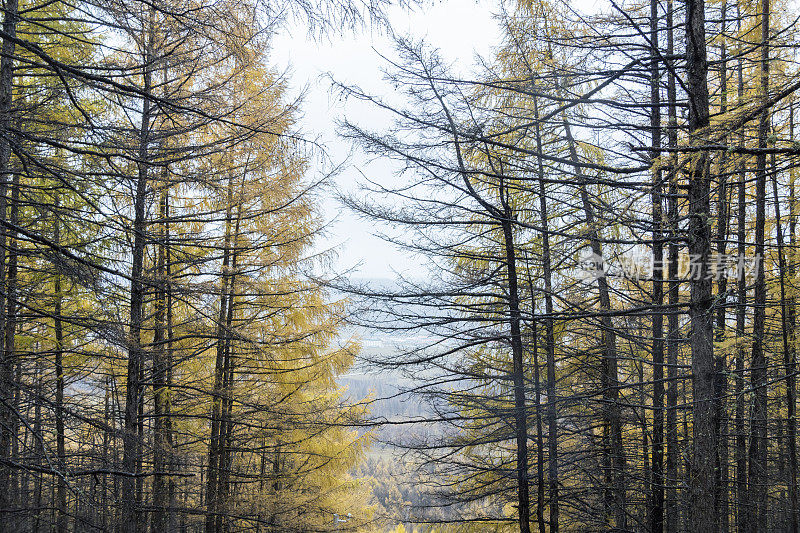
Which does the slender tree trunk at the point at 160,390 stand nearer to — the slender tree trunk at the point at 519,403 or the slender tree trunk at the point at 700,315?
the slender tree trunk at the point at 519,403

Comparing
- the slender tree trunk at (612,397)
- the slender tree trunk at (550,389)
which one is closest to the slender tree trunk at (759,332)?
→ the slender tree trunk at (612,397)

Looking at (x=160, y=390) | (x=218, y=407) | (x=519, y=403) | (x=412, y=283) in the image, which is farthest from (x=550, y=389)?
(x=160, y=390)

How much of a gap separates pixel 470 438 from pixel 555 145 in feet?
18.7

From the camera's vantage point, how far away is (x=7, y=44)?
20.8 feet

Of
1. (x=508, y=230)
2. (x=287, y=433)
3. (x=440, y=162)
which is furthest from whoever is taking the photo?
(x=287, y=433)

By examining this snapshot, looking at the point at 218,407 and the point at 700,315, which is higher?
the point at 700,315

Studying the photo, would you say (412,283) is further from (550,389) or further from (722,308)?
(722,308)

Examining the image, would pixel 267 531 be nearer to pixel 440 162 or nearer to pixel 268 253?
pixel 268 253

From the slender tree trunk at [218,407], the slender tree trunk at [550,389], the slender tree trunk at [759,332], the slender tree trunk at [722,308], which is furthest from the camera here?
the slender tree trunk at [218,407]

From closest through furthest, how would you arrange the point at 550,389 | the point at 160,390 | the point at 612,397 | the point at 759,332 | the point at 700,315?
the point at 700,315
the point at 550,389
the point at 612,397
the point at 759,332
the point at 160,390

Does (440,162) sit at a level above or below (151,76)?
below

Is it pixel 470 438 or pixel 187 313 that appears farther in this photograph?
pixel 187 313

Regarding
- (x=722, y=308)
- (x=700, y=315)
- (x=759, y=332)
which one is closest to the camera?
(x=700, y=315)

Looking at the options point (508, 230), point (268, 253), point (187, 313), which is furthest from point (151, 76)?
point (508, 230)
